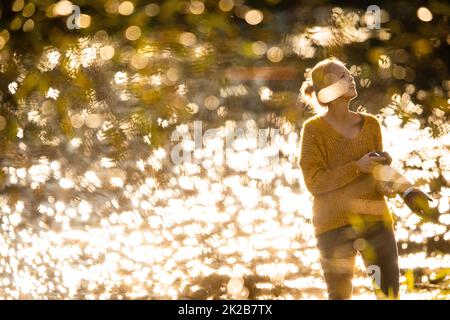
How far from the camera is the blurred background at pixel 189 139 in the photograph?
418cm

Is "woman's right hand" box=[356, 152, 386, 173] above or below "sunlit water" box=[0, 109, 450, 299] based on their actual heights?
below

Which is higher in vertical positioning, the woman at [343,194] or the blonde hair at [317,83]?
the blonde hair at [317,83]

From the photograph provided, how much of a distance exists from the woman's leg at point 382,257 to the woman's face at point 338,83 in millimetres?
715

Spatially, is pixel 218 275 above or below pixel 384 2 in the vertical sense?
below

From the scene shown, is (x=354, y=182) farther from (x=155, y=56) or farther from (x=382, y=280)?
(x=155, y=56)

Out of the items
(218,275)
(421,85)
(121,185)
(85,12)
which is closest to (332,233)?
(85,12)

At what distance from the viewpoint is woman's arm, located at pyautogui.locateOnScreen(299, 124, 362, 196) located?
385 cm

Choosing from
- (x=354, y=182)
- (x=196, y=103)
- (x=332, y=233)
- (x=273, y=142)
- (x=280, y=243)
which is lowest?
(x=332, y=233)

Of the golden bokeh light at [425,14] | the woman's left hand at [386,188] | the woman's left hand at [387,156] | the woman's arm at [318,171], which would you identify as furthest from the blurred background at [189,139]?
the woman's left hand at [387,156]

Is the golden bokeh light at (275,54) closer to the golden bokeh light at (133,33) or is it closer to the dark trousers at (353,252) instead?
the golden bokeh light at (133,33)

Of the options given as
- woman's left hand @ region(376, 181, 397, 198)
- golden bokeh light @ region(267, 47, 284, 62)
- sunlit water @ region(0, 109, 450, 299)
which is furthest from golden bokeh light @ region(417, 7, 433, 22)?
sunlit water @ region(0, 109, 450, 299)

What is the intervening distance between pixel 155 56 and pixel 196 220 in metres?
5.41

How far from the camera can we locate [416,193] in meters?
3.58

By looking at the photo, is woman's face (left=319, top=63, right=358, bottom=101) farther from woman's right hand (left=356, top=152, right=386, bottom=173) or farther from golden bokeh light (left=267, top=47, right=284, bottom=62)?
golden bokeh light (left=267, top=47, right=284, bottom=62)
